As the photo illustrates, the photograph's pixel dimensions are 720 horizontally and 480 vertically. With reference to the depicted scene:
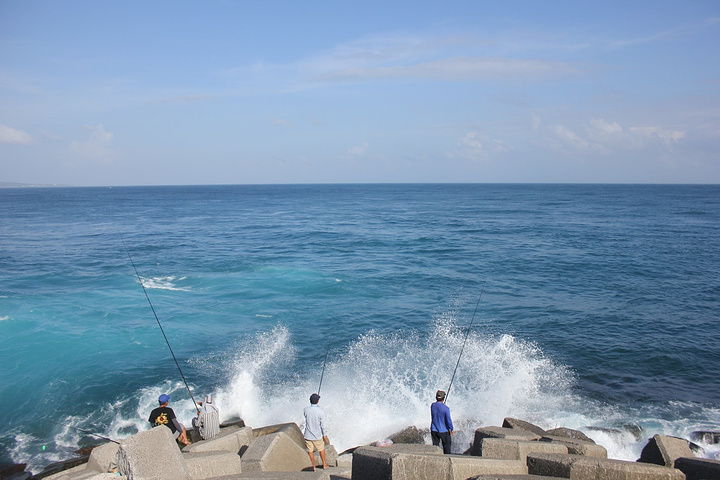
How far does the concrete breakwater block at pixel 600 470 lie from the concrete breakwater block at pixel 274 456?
12.0 feet

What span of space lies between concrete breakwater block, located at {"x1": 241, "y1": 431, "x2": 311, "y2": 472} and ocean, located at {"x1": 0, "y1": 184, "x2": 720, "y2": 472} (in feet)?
9.74

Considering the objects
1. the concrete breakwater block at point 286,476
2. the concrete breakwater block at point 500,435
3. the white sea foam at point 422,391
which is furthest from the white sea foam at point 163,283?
the concrete breakwater block at point 286,476

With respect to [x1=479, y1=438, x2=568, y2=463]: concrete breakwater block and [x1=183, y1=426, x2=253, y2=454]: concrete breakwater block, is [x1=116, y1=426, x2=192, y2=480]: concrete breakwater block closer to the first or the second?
[x1=183, y1=426, x2=253, y2=454]: concrete breakwater block

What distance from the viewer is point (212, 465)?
20.6ft

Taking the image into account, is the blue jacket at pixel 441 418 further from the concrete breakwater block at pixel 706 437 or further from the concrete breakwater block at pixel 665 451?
the concrete breakwater block at pixel 706 437

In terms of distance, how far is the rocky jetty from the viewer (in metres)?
5.63

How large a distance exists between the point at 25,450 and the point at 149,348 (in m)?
5.42

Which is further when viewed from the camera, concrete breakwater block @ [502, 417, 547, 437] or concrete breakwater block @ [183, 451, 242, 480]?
concrete breakwater block @ [502, 417, 547, 437]

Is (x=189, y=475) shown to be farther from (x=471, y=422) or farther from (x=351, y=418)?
(x=471, y=422)

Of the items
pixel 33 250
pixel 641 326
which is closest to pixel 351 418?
pixel 641 326

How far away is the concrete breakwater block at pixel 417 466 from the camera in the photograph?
5613mm

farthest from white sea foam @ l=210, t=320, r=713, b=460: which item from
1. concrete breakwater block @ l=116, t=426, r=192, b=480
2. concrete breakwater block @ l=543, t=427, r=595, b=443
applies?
concrete breakwater block @ l=116, t=426, r=192, b=480

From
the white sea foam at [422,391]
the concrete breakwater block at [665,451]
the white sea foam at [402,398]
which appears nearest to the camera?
the concrete breakwater block at [665,451]

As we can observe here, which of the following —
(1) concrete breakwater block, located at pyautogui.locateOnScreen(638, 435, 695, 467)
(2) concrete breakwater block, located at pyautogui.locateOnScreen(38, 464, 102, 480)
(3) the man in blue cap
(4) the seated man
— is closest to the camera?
(2) concrete breakwater block, located at pyautogui.locateOnScreen(38, 464, 102, 480)
